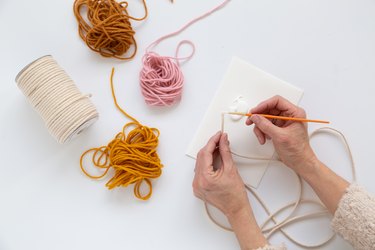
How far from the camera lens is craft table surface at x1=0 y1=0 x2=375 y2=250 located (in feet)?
3.61

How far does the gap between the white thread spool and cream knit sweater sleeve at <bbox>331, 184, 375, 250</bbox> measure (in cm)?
79

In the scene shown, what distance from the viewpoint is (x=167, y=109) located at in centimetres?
111

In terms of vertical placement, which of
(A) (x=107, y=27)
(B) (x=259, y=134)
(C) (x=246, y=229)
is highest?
(A) (x=107, y=27)

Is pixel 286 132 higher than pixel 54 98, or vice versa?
pixel 286 132

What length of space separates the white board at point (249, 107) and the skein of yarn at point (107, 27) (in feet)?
1.10

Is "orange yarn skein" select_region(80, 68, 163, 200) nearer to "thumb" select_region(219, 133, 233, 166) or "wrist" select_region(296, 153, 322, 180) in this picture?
"thumb" select_region(219, 133, 233, 166)

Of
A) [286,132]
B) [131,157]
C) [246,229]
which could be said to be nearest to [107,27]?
[131,157]

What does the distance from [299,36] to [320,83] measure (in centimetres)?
17

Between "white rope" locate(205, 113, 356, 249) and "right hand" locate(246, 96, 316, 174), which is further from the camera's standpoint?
"white rope" locate(205, 113, 356, 249)

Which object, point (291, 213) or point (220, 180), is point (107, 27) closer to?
point (220, 180)

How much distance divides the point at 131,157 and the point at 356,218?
676mm

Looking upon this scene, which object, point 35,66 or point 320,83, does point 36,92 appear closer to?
point 35,66

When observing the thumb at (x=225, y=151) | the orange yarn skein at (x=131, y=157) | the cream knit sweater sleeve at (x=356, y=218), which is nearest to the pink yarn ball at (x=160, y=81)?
the orange yarn skein at (x=131, y=157)

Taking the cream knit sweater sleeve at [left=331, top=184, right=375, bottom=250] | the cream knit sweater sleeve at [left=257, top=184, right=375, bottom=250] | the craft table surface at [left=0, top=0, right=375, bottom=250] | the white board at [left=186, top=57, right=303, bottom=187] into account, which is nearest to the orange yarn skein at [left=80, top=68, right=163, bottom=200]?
the craft table surface at [left=0, top=0, right=375, bottom=250]
